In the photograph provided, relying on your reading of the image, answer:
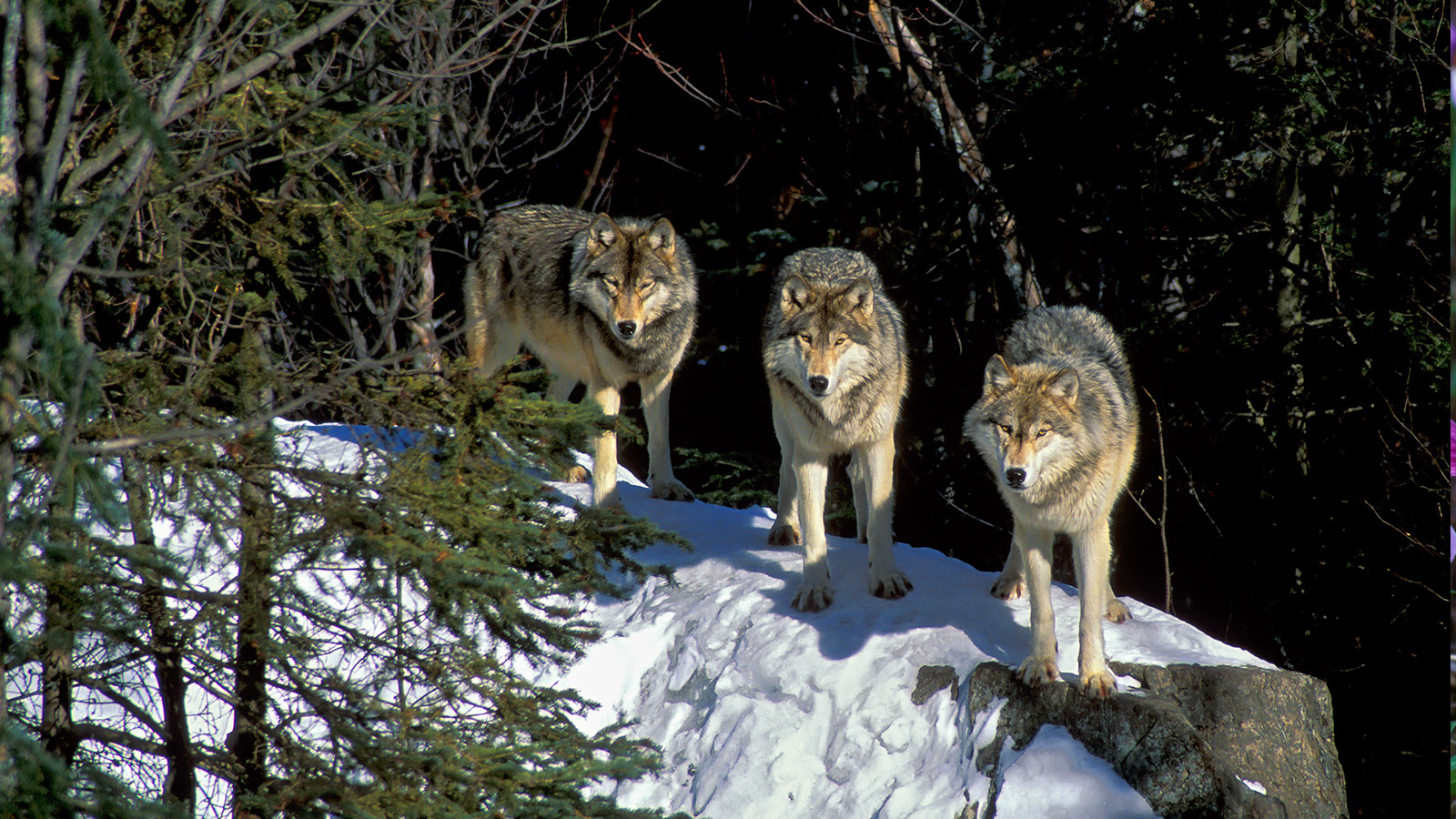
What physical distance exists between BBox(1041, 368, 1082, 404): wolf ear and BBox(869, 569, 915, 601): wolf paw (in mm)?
1480

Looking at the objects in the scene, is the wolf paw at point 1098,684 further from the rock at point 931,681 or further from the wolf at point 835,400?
the wolf at point 835,400

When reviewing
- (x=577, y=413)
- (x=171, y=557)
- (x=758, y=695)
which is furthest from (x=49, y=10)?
(x=758, y=695)

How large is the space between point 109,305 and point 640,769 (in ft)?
9.78

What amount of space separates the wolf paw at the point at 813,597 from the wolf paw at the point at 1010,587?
3.07ft

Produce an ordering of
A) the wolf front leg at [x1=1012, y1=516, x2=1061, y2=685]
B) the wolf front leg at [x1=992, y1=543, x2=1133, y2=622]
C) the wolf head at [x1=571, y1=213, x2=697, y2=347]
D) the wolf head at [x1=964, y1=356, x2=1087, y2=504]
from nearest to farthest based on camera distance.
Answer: the wolf head at [x1=964, y1=356, x2=1087, y2=504] → the wolf front leg at [x1=1012, y1=516, x2=1061, y2=685] → the wolf front leg at [x1=992, y1=543, x2=1133, y2=622] → the wolf head at [x1=571, y1=213, x2=697, y2=347]

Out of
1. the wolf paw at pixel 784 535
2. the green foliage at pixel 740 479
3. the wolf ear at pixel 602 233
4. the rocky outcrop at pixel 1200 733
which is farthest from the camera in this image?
the green foliage at pixel 740 479

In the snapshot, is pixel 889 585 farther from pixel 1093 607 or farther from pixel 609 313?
pixel 609 313

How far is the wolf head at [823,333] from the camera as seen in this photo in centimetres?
536

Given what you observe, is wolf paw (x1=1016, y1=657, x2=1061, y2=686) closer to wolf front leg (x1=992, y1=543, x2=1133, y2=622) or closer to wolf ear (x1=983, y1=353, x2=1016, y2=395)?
wolf front leg (x1=992, y1=543, x2=1133, y2=622)

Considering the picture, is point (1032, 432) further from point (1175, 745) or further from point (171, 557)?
point (171, 557)

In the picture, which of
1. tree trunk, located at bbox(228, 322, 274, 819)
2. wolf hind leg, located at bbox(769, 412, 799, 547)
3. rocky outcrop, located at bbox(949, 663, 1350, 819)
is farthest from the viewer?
wolf hind leg, located at bbox(769, 412, 799, 547)

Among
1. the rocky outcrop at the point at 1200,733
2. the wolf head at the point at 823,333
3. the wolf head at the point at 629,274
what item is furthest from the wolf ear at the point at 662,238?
the rocky outcrop at the point at 1200,733

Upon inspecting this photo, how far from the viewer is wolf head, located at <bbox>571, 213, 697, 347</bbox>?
6.89 meters

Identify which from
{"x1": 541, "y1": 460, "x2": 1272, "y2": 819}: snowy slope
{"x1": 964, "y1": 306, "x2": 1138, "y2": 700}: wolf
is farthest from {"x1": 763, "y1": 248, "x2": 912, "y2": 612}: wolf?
{"x1": 964, "y1": 306, "x2": 1138, "y2": 700}: wolf
